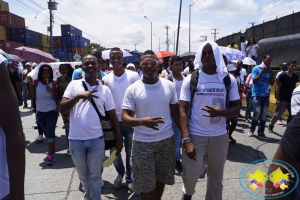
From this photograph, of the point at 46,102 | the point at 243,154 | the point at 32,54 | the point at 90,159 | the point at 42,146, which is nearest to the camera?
the point at 90,159

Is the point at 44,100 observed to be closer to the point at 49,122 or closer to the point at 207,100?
the point at 49,122

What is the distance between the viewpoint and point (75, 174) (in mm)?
4070

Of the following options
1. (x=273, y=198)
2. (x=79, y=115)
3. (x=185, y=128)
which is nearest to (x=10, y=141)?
(x=273, y=198)

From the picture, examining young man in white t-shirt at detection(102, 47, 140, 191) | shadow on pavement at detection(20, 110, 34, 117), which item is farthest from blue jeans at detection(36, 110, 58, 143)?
shadow on pavement at detection(20, 110, 34, 117)

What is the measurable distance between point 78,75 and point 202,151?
8.47ft

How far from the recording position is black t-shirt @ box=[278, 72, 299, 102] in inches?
232

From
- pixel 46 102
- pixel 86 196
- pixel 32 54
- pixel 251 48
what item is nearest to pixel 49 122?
pixel 46 102

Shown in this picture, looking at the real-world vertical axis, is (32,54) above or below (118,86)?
above

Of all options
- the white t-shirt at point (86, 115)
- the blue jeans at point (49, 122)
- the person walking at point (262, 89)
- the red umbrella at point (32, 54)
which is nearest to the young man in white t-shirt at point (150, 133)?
the white t-shirt at point (86, 115)

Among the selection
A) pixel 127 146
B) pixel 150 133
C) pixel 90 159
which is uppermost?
pixel 150 133

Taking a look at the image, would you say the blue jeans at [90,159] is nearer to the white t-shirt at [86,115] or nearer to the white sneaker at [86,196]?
the white t-shirt at [86,115]

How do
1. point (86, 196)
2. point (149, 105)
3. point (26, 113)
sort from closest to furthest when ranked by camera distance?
point (149, 105) → point (86, 196) → point (26, 113)

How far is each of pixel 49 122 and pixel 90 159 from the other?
2391mm

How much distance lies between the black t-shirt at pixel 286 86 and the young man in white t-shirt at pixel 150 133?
459 centimetres
